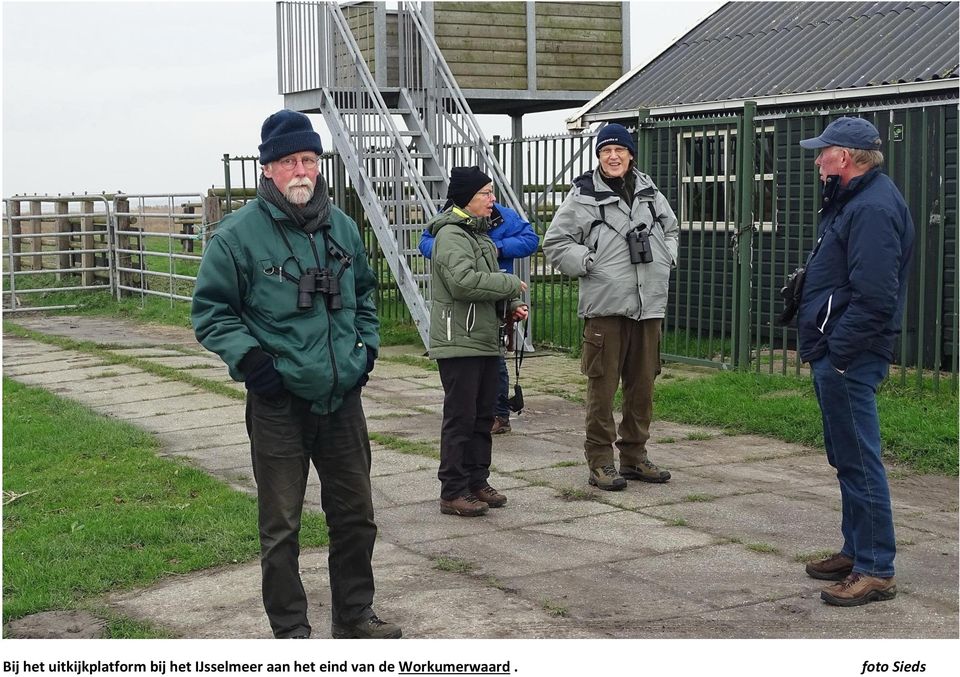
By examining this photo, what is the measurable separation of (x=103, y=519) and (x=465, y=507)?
1905mm

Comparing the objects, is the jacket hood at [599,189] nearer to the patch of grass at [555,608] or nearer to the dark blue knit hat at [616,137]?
the dark blue knit hat at [616,137]

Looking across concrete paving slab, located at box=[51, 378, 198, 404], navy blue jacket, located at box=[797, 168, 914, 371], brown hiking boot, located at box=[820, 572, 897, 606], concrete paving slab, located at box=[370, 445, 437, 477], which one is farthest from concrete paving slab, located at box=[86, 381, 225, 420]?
brown hiking boot, located at box=[820, 572, 897, 606]

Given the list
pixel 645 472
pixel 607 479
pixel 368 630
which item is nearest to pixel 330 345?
pixel 368 630

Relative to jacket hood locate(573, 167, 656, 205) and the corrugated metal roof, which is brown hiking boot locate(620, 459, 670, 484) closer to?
jacket hood locate(573, 167, 656, 205)

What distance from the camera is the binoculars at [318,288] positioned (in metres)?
4.66

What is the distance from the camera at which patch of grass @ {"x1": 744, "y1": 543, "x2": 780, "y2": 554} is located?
609 centimetres

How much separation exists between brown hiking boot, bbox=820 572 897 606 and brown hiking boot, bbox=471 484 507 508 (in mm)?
2105

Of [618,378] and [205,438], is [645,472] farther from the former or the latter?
[205,438]

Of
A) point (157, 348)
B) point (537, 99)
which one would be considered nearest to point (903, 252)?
point (157, 348)

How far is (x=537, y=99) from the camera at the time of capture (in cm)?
1858

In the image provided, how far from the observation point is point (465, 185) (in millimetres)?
6910

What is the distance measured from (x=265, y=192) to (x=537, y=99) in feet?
46.7
